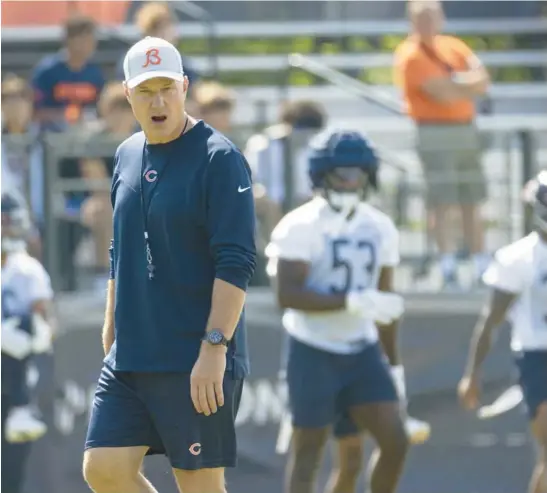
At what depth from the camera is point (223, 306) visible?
5.02m

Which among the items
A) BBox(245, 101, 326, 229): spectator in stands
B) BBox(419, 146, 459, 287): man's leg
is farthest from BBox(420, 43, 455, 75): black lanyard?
BBox(245, 101, 326, 229): spectator in stands

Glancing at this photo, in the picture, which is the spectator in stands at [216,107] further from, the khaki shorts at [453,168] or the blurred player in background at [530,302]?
the blurred player in background at [530,302]

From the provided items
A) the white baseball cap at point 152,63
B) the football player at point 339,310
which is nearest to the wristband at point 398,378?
the football player at point 339,310

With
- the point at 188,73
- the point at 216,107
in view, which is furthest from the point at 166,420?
the point at 188,73

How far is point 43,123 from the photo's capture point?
10492 mm

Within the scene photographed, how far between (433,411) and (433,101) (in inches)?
81.8

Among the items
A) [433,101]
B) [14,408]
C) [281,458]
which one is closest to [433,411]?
[281,458]

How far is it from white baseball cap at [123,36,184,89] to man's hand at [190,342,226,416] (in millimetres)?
911

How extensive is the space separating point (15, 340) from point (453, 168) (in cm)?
290

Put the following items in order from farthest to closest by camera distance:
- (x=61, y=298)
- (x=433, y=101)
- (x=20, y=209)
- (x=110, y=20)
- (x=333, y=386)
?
(x=110, y=20) < (x=433, y=101) < (x=61, y=298) < (x=20, y=209) < (x=333, y=386)

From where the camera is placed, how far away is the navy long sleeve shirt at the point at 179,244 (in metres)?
5.07

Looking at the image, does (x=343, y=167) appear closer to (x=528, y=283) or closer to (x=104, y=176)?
(x=528, y=283)

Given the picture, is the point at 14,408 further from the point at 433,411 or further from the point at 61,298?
the point at 433,411

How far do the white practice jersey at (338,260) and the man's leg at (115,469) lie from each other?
99.4 inches
